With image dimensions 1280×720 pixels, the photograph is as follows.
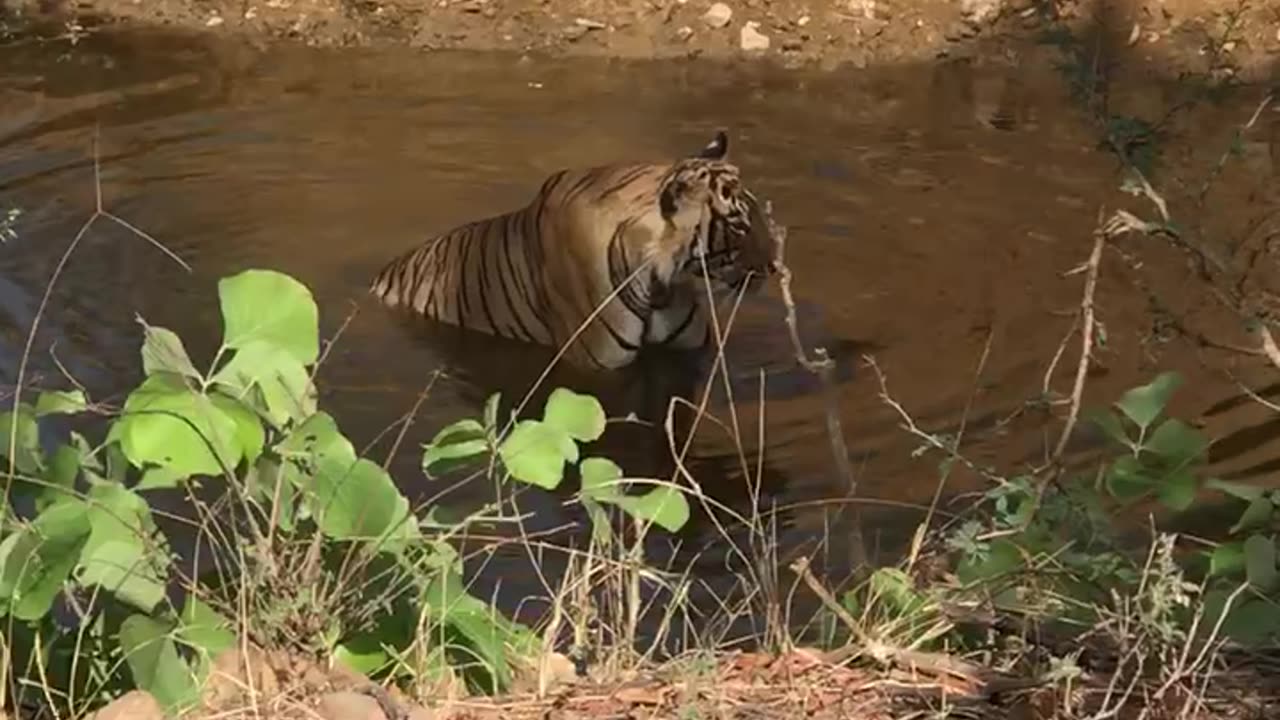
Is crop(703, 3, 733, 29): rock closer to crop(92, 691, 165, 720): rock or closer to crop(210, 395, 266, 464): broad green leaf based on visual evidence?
crop(210, 395, 266, 464): broad green leaf

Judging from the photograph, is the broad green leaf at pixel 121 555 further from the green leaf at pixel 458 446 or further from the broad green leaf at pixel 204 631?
the green leaf at pixel 458 446

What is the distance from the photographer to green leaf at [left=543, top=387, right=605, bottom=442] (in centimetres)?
290

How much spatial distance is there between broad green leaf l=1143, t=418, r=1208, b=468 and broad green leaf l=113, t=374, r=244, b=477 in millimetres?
1250

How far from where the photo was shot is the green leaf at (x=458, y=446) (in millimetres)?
2846

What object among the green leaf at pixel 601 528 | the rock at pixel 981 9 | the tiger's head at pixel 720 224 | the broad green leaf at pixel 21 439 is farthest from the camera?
the rock at pixel 981 9

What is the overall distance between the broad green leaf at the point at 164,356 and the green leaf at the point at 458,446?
33cm

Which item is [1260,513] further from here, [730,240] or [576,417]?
[730,240]

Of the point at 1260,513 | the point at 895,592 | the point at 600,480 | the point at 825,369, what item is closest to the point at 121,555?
the point at 600,480

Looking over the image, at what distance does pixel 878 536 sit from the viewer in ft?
14.9

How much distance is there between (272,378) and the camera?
2766 millimetres

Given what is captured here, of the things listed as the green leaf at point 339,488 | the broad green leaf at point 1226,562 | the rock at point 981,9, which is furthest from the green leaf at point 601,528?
the rock at point 981,9

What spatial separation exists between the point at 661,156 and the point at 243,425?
4.98 m

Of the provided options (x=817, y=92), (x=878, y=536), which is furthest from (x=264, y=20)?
(x=878, y=536)

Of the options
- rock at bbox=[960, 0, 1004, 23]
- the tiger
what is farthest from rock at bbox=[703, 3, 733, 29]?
the tiger
